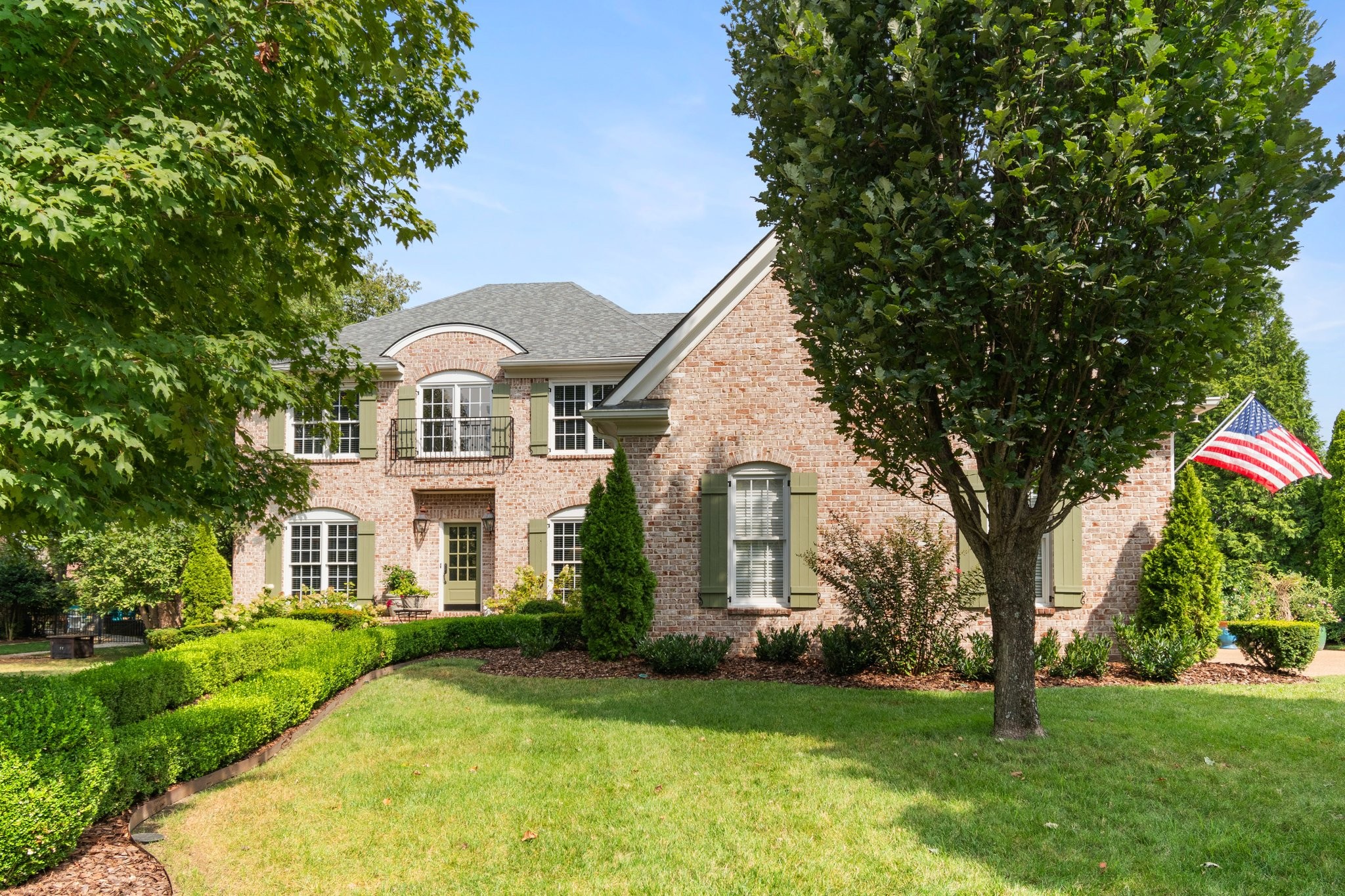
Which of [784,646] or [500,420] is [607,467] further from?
[784,646]

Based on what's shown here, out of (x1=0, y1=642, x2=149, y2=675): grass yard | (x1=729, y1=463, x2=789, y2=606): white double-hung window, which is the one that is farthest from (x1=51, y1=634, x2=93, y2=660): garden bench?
(x1=729, y1=463, x2=789, y2=606): white double-hung window

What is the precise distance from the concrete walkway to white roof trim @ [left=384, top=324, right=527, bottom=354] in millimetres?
15561

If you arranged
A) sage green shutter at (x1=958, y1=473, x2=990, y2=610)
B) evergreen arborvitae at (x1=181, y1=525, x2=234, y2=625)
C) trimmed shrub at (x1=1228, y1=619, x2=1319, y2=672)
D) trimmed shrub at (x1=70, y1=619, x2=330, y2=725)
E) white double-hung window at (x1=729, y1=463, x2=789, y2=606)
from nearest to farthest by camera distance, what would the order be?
trimmed shrub at (x1=70, y1=619, x2=330, y2=725) → trimmed shrub at (x1=1228, y1=619, x2=1319, y2=672) → sage green shutter at (x1=958, y1=473, x2=990, y2=610) → white double-hung window at (x1=729, y1=463, x2=789, y2=606) → evergreen arborvitae at (x1=181, y1=525, x2=234, y2=625)

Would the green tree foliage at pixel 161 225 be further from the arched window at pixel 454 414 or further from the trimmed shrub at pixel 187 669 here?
the arched window at pixel 454 414

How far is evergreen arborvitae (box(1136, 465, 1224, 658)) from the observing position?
11.5 meters

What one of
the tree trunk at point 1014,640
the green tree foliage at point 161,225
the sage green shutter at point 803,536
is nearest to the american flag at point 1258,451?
the sage green shutter at point 803,536

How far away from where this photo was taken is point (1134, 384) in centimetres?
673

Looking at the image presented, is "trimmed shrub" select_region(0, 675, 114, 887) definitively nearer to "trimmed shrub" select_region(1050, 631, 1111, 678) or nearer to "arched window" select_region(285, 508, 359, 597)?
"trimmed shrub" select_region(1050, 631, 1111, 678)

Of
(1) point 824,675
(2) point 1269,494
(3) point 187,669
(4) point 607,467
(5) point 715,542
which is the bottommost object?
(1) point 824,675

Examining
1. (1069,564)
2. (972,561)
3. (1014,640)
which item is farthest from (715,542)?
(1014,640)

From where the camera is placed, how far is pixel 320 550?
64.9 feet

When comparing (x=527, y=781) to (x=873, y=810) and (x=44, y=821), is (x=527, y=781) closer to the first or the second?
(x=873, y=810)

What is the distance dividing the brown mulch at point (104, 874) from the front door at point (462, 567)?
47.8 feet

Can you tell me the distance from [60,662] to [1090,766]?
18.5 m
